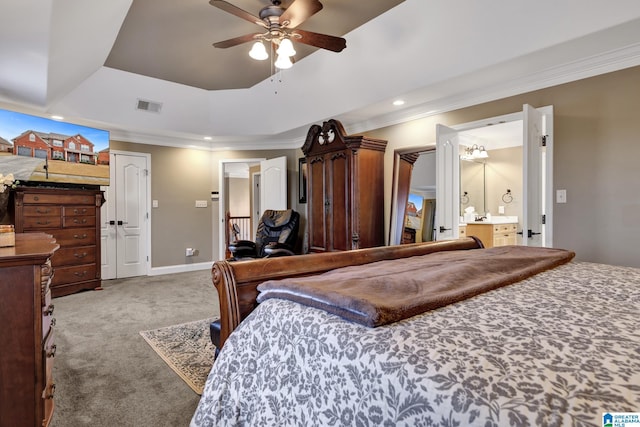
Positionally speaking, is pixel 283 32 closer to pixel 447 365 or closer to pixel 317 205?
pixel 317 205

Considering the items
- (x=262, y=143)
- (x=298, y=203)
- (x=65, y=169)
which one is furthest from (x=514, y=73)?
(x=65, y=169)

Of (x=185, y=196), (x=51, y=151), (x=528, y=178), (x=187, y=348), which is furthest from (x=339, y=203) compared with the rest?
(x=51, y=151)

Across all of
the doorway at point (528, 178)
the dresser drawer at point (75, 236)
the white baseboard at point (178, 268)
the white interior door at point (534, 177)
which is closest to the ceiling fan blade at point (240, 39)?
the doorway at point (528, 178)

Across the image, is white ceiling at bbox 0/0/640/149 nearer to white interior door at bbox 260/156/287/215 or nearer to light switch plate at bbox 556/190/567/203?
white interior door at bbox 260/156/287/215

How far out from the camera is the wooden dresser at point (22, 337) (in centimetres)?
136

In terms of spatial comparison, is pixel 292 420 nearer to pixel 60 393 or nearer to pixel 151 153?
pixel 60 393

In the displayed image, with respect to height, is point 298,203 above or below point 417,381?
above

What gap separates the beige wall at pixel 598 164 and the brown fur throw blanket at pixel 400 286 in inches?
56.8

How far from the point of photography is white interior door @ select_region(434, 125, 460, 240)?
11.9 ft

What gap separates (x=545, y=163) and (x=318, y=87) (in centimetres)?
267

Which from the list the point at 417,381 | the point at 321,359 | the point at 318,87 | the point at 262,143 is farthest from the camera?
the point at 262,143

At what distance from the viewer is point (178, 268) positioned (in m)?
6.07

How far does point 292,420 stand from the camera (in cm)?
104

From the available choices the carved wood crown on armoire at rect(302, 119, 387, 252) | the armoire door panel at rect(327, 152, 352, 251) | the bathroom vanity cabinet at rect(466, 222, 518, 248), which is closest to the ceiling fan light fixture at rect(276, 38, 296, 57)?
the carved wood crown on armoire at rect(302, 119, 387, 252)
